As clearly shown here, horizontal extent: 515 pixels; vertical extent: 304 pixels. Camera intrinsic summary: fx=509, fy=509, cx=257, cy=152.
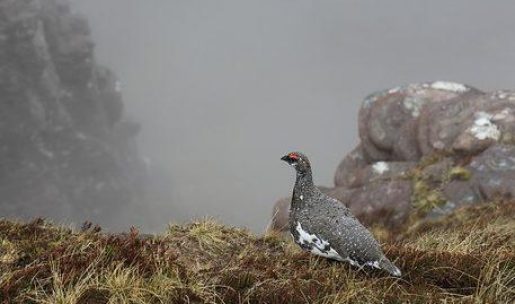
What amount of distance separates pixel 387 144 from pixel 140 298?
2492cm

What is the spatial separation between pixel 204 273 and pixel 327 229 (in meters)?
1.84

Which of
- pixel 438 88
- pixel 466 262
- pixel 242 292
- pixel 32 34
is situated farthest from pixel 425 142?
pixel 32 34

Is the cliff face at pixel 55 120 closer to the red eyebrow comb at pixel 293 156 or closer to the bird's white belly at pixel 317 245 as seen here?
the red eyebrow comb at pixel 293 156

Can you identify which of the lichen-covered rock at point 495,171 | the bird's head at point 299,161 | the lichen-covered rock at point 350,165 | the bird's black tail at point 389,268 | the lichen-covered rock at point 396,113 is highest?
the lichen-covered rock at point 396,113

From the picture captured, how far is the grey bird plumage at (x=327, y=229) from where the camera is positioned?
6.67 metres

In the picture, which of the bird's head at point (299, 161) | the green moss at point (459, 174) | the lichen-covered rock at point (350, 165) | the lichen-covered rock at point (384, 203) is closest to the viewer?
the bird's head at point (299, 161)

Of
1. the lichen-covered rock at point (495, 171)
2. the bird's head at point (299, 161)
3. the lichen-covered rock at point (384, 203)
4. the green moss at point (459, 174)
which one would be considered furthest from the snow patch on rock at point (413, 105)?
the bird's head at point (299, 161)

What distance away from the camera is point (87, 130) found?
16875 centimetres

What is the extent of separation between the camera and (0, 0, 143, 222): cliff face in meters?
125

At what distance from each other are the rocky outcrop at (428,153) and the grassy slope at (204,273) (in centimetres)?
1199

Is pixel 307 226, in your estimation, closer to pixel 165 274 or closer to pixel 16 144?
pixel 165 274

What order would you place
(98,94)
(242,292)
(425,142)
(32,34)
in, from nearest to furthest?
1. (242,292)
2. (425,142)
3. (32,34)
4. (98,94)

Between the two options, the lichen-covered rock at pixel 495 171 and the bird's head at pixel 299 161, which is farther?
the lichen-covered rock at pixel 495 171

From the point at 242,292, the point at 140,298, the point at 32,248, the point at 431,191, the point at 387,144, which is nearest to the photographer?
the point at 140,298
